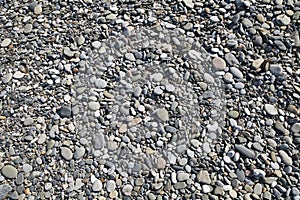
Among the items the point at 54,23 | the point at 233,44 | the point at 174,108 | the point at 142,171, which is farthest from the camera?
the point at 54,23

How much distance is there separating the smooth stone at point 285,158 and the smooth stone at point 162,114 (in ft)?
1.46

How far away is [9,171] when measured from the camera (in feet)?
6.11

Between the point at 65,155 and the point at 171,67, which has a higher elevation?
the point at 171,67

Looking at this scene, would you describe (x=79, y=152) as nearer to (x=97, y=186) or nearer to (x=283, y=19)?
(x=97, y=186)

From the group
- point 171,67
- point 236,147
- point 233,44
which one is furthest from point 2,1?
point 236,147

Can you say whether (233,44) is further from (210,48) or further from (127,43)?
(127,43)

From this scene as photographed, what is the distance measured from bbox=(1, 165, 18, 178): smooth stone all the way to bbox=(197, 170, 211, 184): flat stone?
674 millimetres

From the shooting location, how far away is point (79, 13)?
2299mm

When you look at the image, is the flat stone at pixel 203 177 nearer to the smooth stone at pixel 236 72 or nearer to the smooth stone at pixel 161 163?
the smooth stone at pixel 161 163

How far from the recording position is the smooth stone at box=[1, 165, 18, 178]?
6.09 ft

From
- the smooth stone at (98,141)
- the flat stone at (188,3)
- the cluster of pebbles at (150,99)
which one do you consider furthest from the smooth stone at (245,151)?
the flat stone at (188,3)

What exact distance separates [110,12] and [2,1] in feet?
1.78

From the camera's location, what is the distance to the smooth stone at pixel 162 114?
1946 mm

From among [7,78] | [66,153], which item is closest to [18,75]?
[7,78]
